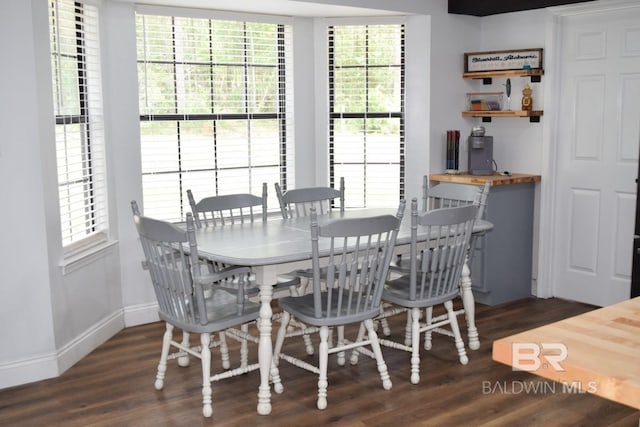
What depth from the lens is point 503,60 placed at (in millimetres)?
5523

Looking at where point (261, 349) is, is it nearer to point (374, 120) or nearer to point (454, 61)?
point (374, 120)

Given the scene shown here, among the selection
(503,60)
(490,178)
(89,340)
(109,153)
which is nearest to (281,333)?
(89,340)

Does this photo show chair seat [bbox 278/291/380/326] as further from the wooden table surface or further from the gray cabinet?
the gray cabinet

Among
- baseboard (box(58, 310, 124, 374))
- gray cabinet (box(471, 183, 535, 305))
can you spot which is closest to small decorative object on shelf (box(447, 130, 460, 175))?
gray cabinet (box(471, 183, 535, 305))

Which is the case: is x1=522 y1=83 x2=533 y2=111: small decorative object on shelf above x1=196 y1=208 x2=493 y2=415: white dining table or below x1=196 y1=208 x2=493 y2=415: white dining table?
above

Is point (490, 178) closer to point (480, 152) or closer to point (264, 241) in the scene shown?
point (480, 152)

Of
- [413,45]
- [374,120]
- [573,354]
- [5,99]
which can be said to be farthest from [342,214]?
[573,354]

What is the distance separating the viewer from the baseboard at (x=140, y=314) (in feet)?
16.1

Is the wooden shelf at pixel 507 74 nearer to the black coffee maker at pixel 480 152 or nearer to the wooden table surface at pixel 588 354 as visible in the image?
the black coffee maker at pixel 480 152

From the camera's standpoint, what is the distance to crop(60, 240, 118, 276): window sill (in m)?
4.09

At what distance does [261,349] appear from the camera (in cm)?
347

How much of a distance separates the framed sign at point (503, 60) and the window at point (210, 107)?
1.46 meters

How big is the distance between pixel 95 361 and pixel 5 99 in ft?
5.19

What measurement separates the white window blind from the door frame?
10.5ft
